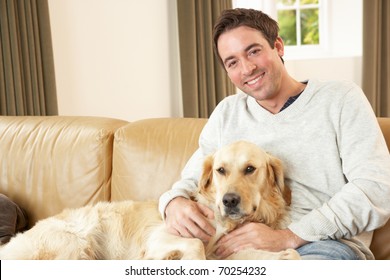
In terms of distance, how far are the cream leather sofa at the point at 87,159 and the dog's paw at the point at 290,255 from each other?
82 centimetres

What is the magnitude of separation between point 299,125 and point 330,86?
0.54ft

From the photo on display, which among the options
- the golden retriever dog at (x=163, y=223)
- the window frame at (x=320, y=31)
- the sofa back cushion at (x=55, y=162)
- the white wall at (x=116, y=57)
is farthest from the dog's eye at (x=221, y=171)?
the window frame at (x=320, y=31)

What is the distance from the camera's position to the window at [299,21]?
17.9 feet

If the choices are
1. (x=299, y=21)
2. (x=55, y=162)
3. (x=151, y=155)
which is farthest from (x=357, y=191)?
(x=299, y=21)

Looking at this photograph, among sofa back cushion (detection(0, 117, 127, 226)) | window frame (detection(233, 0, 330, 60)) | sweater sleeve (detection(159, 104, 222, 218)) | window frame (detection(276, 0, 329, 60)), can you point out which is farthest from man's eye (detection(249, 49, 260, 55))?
window frame (detection(276, 0, 329, 60))

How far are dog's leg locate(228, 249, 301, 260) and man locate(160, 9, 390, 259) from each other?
30 millimetres

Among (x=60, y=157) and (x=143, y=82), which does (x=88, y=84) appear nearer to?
(x=143, y=82)

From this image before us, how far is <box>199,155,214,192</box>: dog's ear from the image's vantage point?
1.66 metres

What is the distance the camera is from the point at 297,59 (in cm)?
533

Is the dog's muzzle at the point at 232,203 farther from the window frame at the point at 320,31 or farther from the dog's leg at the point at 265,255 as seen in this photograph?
the window frame at the point at 320,31

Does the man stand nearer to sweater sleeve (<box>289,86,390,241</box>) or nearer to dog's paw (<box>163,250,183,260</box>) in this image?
sweater sleeve (<box>289,86,390,241</box>)

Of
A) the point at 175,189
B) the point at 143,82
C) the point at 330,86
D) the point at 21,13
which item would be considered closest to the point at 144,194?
the point at 175,189

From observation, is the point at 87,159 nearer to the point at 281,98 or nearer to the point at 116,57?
the point at 281,98

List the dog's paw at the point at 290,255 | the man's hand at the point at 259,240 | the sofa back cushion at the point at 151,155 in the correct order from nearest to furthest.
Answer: the dog's paw at the point at 290,255 → the man's hand at the point at 259,240 → the sofa back cushion at the point at 151,155
